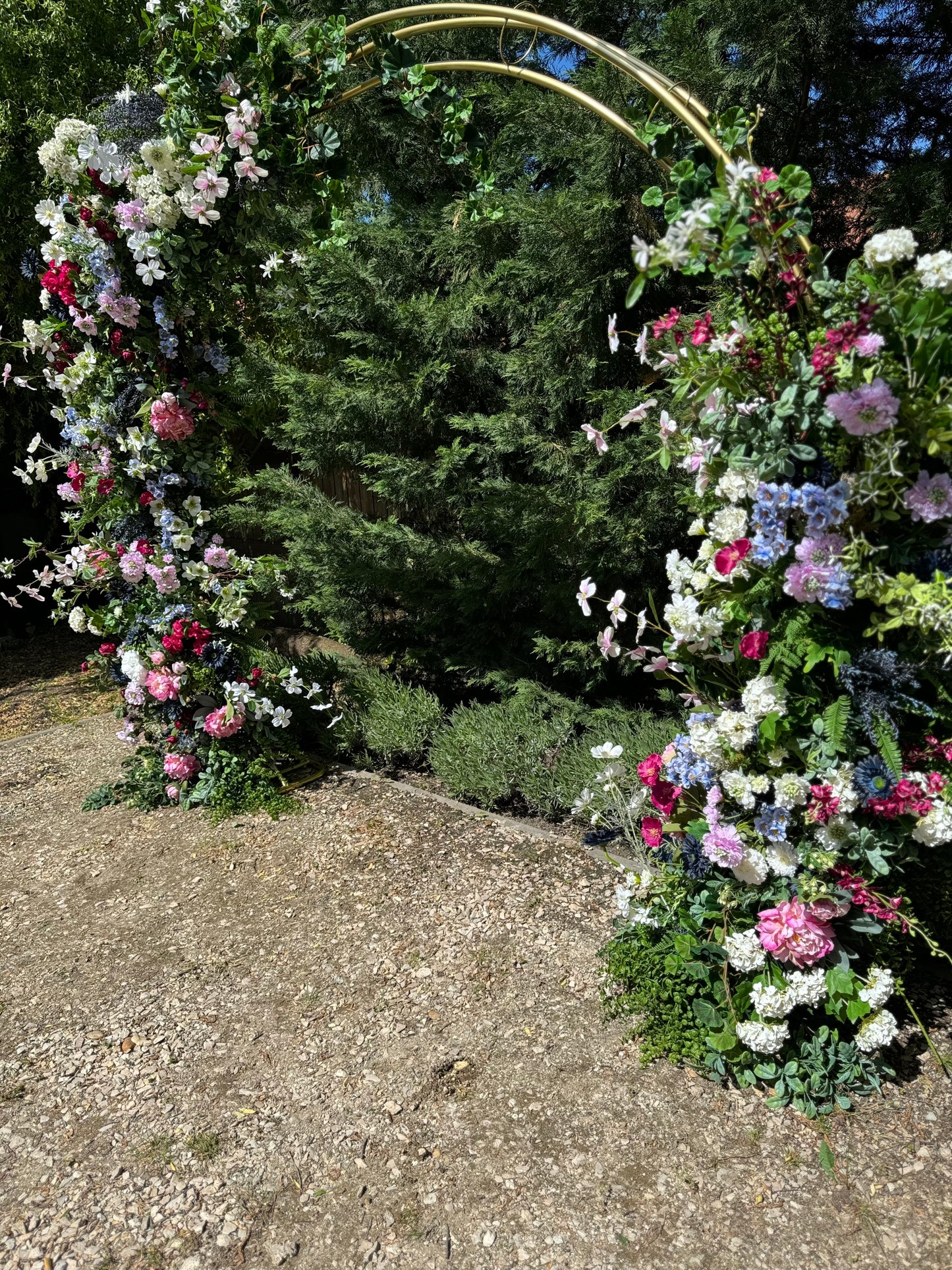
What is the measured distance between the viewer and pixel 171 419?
3.73 m

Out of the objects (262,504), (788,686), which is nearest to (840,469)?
(788,686)

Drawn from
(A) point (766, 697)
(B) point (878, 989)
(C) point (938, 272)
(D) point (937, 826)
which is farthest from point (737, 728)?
(C) point (938, 272)

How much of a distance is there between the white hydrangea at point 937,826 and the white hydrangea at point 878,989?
357 millimetres

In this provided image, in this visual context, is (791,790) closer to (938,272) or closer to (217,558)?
(938,272)

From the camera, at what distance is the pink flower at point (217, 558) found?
12.8 feet

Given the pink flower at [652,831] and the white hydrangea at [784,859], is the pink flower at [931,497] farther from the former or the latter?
the pink flower at [652,831]

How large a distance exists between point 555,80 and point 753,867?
2.33 metres

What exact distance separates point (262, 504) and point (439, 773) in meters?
2.69

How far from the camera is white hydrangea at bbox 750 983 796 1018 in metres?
2.16

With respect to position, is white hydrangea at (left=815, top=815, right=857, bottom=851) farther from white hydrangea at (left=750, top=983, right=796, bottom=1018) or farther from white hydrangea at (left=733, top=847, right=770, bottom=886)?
white hydrangea at (left=750, top=983, right=796, bottom=1018)

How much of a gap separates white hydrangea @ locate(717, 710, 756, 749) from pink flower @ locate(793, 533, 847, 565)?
413mm

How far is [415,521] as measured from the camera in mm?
5293

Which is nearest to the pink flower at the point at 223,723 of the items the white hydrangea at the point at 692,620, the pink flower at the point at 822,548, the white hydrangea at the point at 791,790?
the white hydrangea at the point at 692,620

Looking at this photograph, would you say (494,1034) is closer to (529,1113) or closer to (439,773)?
(529,1113)
